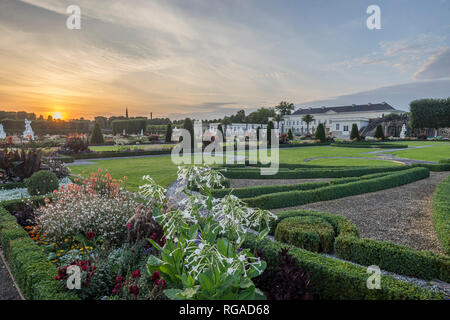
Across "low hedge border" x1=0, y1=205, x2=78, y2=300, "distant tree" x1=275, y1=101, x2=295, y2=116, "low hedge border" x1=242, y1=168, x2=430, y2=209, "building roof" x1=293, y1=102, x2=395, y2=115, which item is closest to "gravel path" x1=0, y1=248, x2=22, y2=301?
"low hedge border" x1=0, y1=205, x2=78, y2=300

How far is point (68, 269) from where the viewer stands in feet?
9.78

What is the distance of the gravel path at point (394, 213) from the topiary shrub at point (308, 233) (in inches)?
36.1

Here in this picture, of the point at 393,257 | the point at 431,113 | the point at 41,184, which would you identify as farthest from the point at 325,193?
the point at 431,113

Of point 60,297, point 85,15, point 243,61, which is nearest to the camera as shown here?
point 60,297

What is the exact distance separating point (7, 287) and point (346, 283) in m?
4.53

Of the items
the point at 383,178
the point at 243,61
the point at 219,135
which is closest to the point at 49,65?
the point at 243,61

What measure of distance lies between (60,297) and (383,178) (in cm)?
987

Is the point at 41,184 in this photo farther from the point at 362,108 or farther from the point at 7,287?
the point at 362,108

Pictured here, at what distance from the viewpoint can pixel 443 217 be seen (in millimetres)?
5336

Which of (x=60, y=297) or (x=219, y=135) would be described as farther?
(x=219, y=135)

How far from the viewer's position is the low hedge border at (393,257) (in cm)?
380

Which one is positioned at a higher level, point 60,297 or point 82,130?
point 82,130

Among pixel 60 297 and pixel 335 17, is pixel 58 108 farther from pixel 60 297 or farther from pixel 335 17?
pixel 335 17
